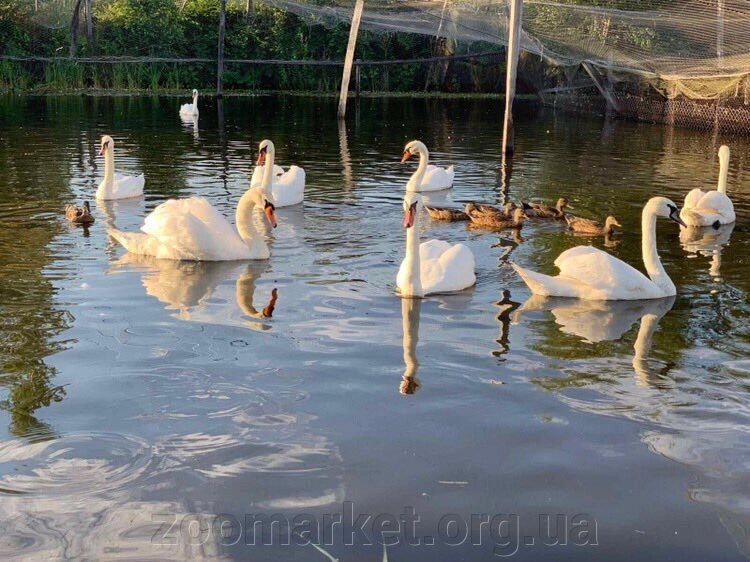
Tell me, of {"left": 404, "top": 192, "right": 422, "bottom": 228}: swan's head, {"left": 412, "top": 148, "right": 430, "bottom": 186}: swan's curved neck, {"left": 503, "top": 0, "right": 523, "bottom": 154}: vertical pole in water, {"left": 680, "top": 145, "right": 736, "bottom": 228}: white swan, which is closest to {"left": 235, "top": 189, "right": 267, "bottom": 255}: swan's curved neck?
{"left": 404, "top": 192, "right": 422, "bottom": 228}: swan's head

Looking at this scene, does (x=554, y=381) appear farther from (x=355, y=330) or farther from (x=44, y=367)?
(x=44, y=367)

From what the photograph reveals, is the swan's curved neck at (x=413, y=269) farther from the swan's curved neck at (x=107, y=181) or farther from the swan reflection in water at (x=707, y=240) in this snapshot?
the swan's curved neck at (x=107, y=181)

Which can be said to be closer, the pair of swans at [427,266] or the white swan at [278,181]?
the pair of swans at [427,266]

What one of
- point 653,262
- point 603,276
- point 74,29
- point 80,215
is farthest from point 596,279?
point 74,29

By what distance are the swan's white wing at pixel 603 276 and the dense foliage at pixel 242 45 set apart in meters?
31.7

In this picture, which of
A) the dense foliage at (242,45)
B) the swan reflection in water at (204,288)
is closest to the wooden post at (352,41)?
the dense foliage at (242,45)

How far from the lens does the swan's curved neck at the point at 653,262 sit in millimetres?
9391

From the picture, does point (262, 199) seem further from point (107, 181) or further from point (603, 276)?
point (107, 181)

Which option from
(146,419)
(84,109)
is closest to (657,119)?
(84,109)

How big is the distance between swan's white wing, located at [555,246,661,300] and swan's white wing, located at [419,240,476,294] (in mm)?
829

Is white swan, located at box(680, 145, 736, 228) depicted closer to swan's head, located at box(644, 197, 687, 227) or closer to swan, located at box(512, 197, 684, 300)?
swan's head, located at box(644, 197, 687, 227)

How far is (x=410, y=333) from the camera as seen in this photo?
8227 mm

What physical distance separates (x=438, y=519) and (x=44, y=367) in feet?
10.8

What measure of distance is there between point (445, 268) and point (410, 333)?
1.28 metres
